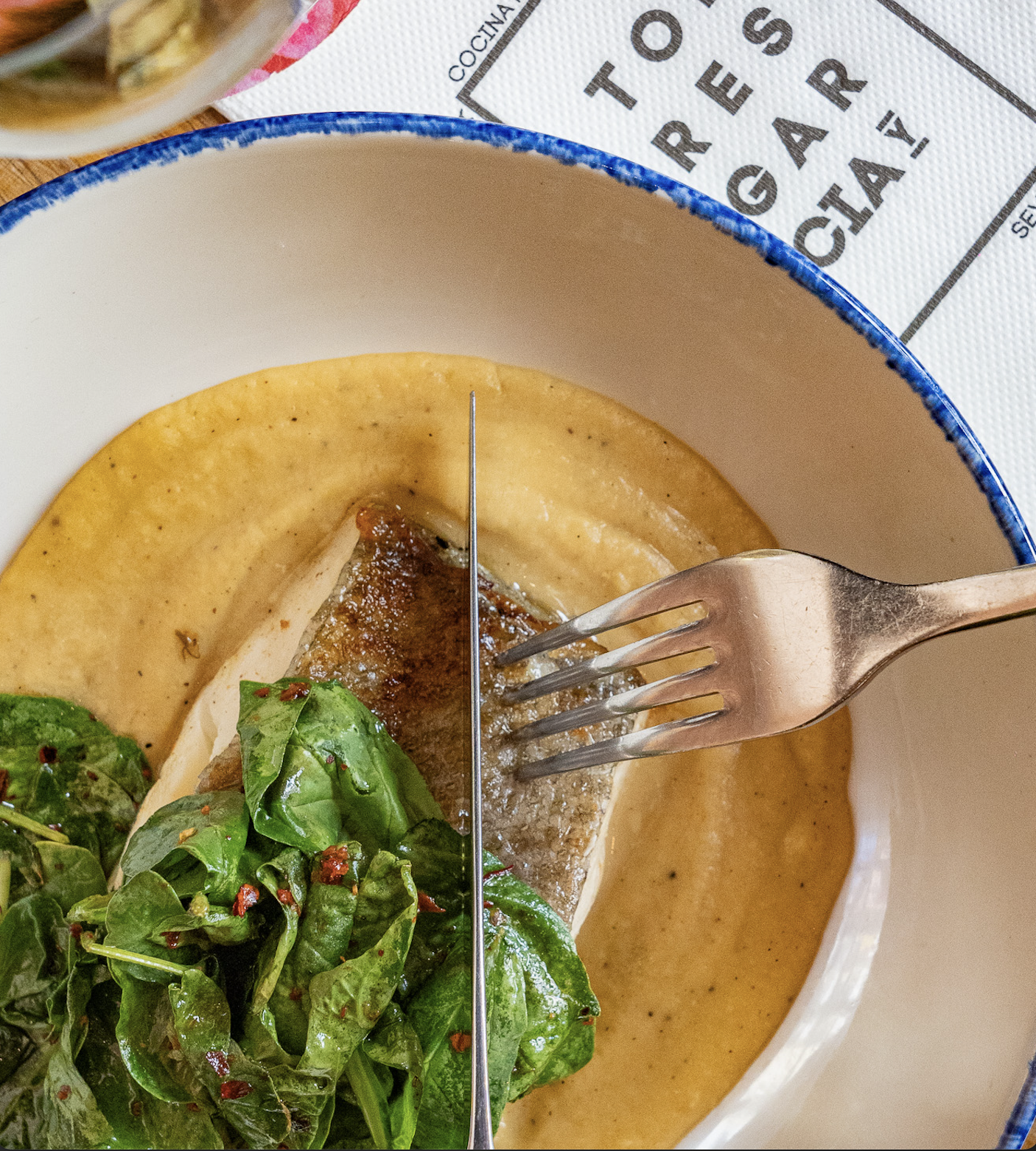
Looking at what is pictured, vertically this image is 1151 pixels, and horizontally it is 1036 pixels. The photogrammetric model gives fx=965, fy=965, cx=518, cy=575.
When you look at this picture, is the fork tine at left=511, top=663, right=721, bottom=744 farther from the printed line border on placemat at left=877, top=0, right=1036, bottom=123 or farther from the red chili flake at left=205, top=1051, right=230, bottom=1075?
the printed line border on placemat at left=877, top=0, right=1036, bottom=123

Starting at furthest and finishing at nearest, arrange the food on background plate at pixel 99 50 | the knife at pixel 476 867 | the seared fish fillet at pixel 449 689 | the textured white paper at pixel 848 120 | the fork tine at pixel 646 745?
the textured white paper at pixel 848 120 < the seared fish fillet at pixel 449 689 < the fork tine at pixel 646 745 < the knife at pixel 476 867 < the food on background plate at pixel 99 50

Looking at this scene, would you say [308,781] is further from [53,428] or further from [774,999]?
[774,999]

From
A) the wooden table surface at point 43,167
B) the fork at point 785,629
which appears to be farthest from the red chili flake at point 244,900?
the wooden table surface at point 43,167

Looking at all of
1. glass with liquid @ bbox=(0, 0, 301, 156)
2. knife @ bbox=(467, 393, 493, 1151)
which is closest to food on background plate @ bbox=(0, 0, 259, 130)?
glass with liquid @ bbox=(0, 0, 301, 156)

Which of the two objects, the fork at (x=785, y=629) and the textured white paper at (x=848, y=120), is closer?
the fork at (x=785, y=629)

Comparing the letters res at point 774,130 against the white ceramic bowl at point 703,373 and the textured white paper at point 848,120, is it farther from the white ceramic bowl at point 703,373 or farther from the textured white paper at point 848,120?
the white ceramic bowl at point 703,373

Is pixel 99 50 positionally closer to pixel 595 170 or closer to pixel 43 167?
pixel 43 167
